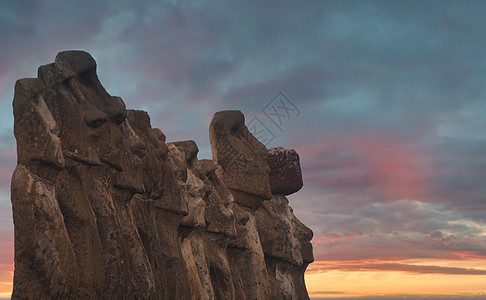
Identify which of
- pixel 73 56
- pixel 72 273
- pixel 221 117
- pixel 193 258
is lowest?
pixel 72 273

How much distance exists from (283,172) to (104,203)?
10.8 meters

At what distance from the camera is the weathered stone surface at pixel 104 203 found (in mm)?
7805

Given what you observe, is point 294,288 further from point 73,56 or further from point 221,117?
point 73,56

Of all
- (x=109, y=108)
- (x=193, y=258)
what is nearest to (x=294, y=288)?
(x=193, y=258)

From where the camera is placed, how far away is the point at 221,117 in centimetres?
1641

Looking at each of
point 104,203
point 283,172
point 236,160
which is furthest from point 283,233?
point 104,203

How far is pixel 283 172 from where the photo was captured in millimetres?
19484

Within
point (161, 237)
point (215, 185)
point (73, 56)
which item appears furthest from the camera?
point (215, 185)

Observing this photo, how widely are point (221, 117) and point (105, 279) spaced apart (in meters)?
8.28

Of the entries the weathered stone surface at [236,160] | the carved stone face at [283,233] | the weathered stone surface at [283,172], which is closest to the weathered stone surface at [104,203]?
the weathered stone surface at [236,160]

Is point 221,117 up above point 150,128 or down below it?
above

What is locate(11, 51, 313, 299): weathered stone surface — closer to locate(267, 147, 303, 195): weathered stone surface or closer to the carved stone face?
the carved stone face

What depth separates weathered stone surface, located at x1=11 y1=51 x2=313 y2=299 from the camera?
7805 mm

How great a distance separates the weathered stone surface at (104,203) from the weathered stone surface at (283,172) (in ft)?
15.5
